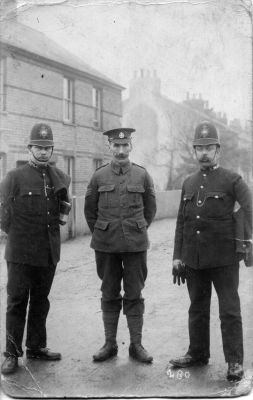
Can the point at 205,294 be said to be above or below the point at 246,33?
below

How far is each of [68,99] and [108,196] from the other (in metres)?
1.76

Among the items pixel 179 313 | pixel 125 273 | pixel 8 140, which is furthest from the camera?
pixel 8 140

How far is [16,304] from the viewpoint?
351 centimetres

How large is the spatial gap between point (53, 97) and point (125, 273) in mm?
2430

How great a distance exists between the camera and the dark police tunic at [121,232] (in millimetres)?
3576

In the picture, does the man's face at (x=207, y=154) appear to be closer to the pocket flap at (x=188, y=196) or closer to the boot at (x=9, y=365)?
the pocket flap at (x=188, y=196)

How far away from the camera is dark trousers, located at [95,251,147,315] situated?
3584 millimetres

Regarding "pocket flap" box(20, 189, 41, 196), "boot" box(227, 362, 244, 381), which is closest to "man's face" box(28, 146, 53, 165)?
"pocket flap" box(20, 189, 41, 196)

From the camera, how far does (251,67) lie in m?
3.50

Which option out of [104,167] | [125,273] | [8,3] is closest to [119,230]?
[125,273]

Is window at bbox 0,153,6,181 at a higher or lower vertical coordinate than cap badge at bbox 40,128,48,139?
lower

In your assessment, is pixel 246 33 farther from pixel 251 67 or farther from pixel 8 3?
pixel 8 3

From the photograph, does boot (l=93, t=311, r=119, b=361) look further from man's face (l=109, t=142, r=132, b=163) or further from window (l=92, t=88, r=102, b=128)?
window (l=92, t=88, r=102, b=128)

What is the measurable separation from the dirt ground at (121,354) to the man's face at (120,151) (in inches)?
66.2
